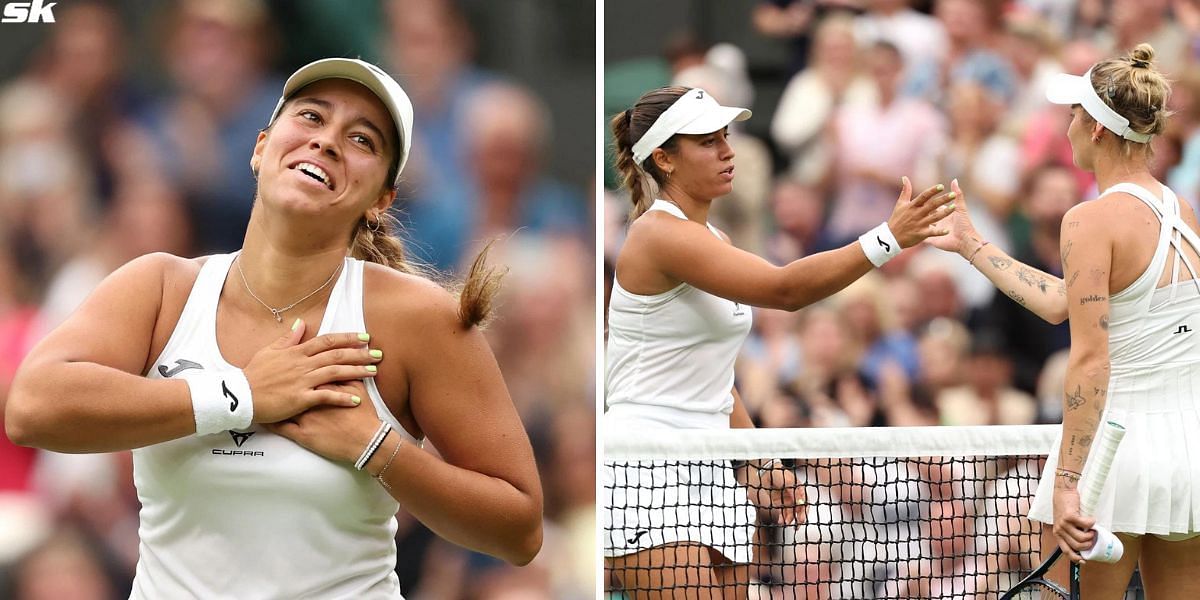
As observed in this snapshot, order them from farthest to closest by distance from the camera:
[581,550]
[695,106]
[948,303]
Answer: [948,303] → [581,550] → [695,106]

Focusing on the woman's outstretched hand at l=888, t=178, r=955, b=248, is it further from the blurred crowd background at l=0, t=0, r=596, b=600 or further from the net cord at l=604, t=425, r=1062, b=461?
the blurred crowd background at l=0, t=0, r=596, b=600

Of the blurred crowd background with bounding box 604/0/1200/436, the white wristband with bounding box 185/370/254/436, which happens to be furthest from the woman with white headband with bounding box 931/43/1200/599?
the blurred crowd background with bounding box 604/0/1200/436

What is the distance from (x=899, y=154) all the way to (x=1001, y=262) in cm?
224

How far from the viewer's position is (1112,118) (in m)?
2.57

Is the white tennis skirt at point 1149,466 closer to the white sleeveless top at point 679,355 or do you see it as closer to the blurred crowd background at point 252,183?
the white sleeveless top at point 679,355

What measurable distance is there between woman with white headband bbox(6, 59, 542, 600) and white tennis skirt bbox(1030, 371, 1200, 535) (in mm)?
1358

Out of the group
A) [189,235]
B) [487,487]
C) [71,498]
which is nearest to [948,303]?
[189,235]

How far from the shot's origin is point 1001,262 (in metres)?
2.91

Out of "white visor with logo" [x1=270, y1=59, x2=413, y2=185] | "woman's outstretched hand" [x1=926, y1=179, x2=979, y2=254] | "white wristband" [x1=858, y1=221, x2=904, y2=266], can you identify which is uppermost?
"woman's outstretched hand" [x1=926, y1=179, x2=979, y2=254]

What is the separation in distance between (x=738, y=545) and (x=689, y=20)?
293 centimetres

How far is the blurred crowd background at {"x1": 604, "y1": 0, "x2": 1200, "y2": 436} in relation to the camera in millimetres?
4762

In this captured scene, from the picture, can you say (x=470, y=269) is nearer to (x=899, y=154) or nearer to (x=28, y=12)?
(x=28, y=12)

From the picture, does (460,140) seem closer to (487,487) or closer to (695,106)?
(695,106)

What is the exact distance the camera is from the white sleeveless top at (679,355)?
105 inches
